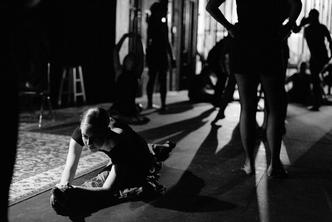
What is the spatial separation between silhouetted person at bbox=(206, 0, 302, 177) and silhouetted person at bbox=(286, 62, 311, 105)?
6.60 meters

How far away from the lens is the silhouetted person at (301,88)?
976cm

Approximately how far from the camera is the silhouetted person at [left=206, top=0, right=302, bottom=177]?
10.8ft

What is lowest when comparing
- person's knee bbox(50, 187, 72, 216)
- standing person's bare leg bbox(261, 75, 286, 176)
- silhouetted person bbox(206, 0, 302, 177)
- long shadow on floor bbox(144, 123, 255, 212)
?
long shadow on floor bbox(144, 123, 255, 212)

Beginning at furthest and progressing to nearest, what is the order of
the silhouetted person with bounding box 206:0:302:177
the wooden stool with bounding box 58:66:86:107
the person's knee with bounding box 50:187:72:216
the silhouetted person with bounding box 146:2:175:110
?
the wooden stool with bounding box 58:66:86:107, the silhouetted person with bounding box 146:2:175:110, the silhouetted person with bounding box 206:0:302:177, the person's knee with bounding box 50:187:72:216

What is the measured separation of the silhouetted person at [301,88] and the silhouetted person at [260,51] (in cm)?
660

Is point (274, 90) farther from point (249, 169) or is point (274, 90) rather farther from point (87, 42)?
point (87, 42)

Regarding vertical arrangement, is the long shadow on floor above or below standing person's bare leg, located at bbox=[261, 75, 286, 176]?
below

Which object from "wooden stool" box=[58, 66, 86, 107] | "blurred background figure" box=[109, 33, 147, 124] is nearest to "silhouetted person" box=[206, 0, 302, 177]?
"blurred background figure" box=[109, 33, 147, 124]

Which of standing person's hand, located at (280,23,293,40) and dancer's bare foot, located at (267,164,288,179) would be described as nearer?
standing person's hand, located at (280,23,293,40)

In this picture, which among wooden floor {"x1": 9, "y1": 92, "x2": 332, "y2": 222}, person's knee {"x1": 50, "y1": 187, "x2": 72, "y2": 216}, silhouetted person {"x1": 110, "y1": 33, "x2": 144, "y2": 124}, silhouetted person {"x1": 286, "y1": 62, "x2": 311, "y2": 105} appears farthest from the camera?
silhouetted person {"x1": 286, "y1": 62, "x2": 311, "y2": 105}

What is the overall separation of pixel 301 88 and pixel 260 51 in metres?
7.12

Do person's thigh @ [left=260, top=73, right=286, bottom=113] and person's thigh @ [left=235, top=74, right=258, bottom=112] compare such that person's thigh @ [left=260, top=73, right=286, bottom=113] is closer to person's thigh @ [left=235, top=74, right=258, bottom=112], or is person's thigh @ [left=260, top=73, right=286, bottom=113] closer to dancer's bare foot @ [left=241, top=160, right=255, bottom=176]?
person's thigh @ [left=235, top=74, right=258, bottom=112]

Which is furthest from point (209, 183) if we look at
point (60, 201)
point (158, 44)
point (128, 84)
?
point (158, 44)

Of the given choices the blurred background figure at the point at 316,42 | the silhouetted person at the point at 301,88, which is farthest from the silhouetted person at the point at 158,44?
the silhouetted person at the point at 301,88
